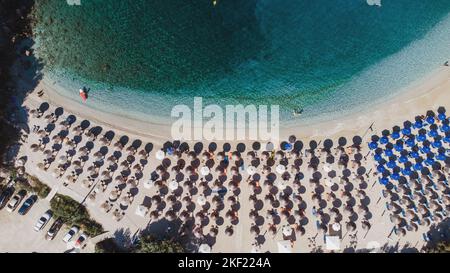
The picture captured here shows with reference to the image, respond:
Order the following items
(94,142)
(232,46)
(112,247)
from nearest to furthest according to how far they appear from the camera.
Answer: (112,247) < (94,142) < (232,46)

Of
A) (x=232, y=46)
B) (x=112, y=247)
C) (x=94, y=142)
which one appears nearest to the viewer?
(x=112, y=247)

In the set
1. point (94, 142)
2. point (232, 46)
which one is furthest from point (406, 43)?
point (94, 142)

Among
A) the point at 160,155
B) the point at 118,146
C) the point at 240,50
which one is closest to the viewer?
the point at 160,155

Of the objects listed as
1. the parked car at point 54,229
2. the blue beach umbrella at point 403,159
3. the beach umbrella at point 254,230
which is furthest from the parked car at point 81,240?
the blue beach umbrella at point 403,159

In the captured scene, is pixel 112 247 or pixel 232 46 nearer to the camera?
pixel 112 247

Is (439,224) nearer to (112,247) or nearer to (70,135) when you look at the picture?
(112,247)

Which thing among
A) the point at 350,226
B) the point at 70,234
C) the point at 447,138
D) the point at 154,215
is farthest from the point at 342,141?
the point at 70,234

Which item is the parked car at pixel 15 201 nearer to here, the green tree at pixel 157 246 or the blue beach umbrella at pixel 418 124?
the green tree at pixel 157 246

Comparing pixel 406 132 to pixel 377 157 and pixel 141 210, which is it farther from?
pixel 141 210
